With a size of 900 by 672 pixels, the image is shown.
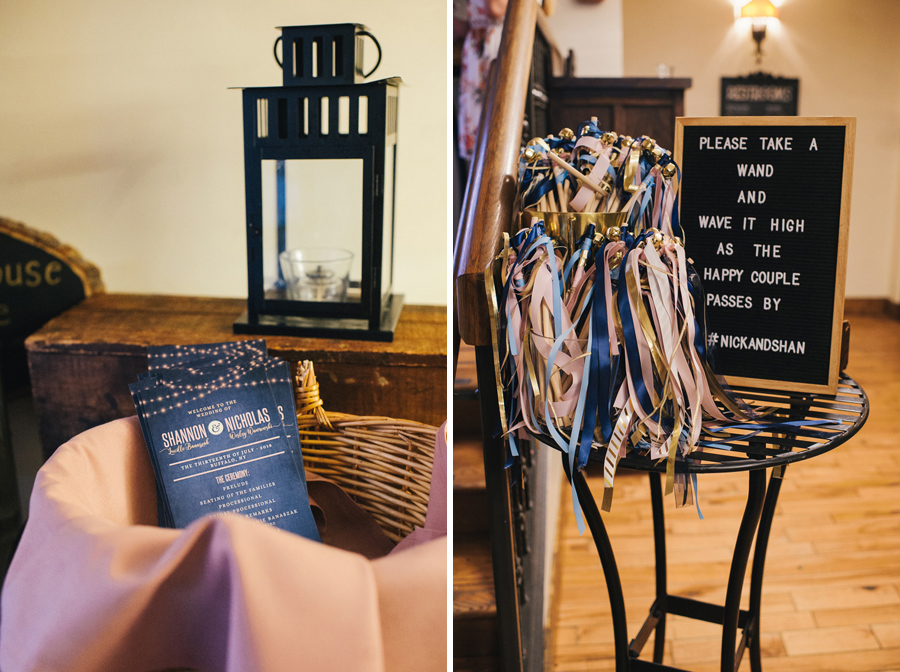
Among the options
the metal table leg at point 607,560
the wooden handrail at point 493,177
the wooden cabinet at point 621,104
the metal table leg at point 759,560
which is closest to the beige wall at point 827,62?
the wooden cabinet at point 621,104

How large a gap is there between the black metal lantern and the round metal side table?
37 centimetres

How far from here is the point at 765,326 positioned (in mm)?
788

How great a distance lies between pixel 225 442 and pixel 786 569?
160 cm

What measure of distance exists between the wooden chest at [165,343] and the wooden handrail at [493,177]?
0.53 feet

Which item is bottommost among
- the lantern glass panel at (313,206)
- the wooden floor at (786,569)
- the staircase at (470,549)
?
the wooden floor at (786,569)

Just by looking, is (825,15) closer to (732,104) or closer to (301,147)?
(732,104)

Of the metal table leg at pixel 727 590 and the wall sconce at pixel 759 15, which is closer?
the metal table leg at pixel 727 590

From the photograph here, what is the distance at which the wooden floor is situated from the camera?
1.47m

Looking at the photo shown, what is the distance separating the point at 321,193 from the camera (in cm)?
83

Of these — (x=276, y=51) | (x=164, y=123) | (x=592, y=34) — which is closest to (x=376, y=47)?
(x=276, y=51)

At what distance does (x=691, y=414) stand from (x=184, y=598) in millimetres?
466

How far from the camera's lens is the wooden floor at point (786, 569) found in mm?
1469

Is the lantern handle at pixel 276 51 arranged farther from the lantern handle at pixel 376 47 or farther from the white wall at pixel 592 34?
the white wall at pixel 592 34

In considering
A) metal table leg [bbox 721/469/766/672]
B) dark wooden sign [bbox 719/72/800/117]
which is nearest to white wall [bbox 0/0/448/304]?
metal table leg [bbox 721/469/766/672]
